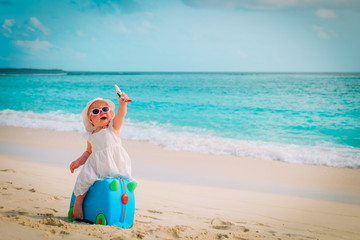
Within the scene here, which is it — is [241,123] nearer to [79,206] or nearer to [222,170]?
[222,170]

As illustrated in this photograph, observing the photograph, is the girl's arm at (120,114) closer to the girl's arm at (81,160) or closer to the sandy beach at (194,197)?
the girl's arm at (81,160)

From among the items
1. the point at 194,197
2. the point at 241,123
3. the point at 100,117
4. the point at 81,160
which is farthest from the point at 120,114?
the point at 241,123

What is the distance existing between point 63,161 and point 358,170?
22.5 ft

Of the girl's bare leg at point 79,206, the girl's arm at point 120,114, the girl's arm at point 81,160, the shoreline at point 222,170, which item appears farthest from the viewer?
the shoreline at point 222,170

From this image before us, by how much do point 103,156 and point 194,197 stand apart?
7.63 feet

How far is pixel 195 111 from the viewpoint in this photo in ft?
56.4

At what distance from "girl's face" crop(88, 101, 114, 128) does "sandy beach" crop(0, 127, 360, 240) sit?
99cm

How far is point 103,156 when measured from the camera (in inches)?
117

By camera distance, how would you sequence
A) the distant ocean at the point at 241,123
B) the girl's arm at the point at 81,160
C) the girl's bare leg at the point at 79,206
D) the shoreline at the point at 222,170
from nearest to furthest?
the girl's bare leg at the point at 79,206 → the girl's arm at the point at 81,160 → the shoreline at the point at 222,170 → the distant ocean at the point at 241,123

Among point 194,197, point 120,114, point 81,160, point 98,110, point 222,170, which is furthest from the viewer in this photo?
point 222,170

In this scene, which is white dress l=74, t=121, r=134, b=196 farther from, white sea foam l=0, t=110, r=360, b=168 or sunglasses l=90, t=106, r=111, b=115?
white sea foam l=0, t=110, r=360, b=168

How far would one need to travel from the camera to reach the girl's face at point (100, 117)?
309 cm

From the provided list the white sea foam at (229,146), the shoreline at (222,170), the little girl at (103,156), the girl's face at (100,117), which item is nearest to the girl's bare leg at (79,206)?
the little girl at (103,156)

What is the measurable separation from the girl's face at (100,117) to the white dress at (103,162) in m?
0.09
